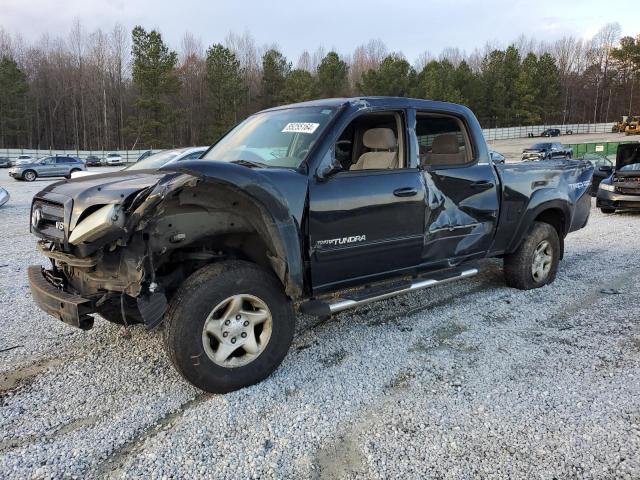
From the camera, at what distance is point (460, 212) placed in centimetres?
444

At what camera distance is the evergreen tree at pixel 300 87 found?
191 feet

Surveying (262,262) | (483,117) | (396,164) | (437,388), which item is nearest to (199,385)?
(262,262)

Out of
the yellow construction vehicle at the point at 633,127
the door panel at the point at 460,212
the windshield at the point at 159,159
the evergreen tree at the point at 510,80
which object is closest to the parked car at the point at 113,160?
the windshield at the point at 159,159

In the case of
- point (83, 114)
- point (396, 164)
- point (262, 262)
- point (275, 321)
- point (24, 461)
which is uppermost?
point (83, 114)

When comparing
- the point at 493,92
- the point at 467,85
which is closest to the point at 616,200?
the point at 467,85

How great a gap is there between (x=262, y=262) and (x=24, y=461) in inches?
72.1

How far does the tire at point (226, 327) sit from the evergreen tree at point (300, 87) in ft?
187

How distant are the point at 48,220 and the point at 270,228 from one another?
5.16ft

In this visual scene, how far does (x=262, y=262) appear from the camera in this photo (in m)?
3.58

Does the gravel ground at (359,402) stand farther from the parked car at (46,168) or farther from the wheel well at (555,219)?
the parked car at (46,168)

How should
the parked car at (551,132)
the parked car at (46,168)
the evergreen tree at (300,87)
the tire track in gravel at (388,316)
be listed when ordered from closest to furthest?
the tire track in gravel at (388,316) < the parked car at (46,168) < the evergreen tree at (300,87) < the parked car at (551,132)

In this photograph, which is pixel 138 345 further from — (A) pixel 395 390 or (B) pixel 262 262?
(A) pixel 395 390

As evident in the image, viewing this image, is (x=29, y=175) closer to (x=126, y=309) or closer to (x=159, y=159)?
Result: (x=159, y=159)

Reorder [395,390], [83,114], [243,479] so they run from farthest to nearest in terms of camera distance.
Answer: [83,114] → [395,390] → [243,479]
